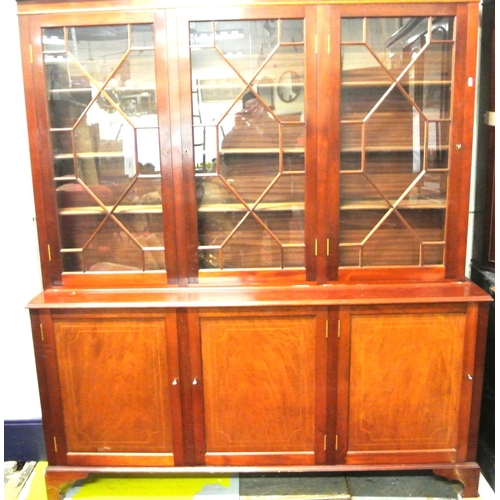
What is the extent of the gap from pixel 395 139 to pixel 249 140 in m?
0.52

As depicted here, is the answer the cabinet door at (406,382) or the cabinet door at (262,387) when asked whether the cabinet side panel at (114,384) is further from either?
the cabinet door at (406,382)

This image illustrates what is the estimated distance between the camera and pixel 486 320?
5.66 ft

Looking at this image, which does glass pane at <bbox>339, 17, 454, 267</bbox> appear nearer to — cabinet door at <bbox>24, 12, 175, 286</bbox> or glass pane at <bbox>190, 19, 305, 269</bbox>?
glass pane at <bbox>190, 19, 305, 269</bbox>

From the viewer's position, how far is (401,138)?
1.78 metres

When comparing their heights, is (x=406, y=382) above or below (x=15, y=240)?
below

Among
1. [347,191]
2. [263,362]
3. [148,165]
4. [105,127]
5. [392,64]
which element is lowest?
[263,362]

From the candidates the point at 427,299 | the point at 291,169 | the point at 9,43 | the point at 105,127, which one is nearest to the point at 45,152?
the point at 105,127

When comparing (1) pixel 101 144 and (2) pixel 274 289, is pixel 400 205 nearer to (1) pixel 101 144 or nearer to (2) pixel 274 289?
(2) pixel 274 289

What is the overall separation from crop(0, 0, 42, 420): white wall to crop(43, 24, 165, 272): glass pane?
0.27m

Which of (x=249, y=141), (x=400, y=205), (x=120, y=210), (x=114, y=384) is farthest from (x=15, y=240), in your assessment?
(x=400, y=205)

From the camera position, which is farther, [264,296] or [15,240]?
[15,240]

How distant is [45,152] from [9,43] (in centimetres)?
50

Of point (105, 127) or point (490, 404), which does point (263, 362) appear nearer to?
point (490, 404)

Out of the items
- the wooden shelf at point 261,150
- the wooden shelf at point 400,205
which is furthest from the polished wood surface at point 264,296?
the wooden shelf at point 261,150
